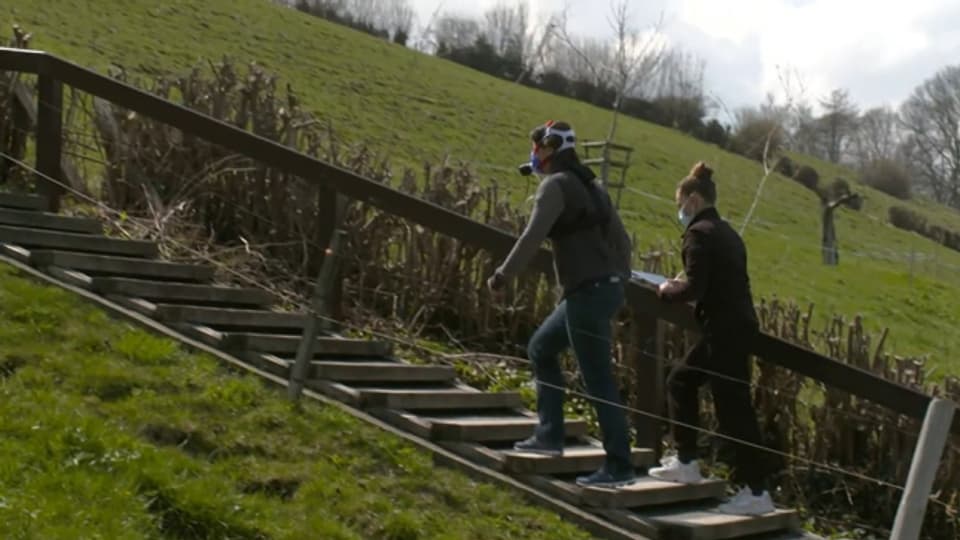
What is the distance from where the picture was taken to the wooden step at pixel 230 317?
8.78 metres

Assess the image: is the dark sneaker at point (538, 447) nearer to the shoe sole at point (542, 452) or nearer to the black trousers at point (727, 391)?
the shoe sole at point (542, 452)

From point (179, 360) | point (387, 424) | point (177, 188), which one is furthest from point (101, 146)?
point (387, 424)

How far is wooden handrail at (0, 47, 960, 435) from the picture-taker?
791 centimetres

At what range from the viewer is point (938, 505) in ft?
30.3

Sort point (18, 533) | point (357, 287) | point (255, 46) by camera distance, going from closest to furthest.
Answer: point (18, 533) → point (357, 287) → point (255, 46)

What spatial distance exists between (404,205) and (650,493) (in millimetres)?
2600

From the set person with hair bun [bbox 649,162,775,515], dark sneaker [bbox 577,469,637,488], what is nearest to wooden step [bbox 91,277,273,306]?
dark sneaker [bbox 577,469,637,488]

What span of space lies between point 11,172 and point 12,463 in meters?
5.42

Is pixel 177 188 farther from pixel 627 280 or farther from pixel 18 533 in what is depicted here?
pixel 18 533

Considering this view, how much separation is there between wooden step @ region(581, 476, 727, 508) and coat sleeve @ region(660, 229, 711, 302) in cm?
109

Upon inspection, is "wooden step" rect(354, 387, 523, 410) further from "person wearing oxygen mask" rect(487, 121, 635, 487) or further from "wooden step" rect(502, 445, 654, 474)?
"person wearing oxygen mask" rect(487, 121, 635, 487)

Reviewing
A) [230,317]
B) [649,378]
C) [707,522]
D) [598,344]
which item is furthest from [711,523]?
[230,317]

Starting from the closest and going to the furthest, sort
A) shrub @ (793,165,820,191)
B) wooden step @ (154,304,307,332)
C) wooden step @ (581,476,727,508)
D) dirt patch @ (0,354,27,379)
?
1. dirt patch @ (0,354,27,379)
2. wooden step @ (581,476,727,508)
3. wooden step @ (154,304,307,332)
4. shrub @ (793,165,820,191)

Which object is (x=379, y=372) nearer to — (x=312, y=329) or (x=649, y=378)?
(x=312, y=329)
